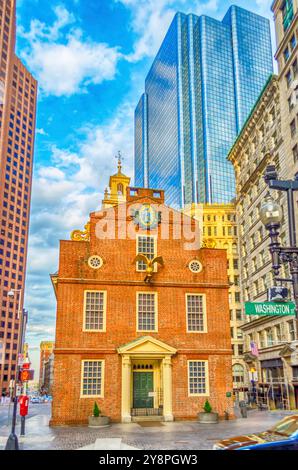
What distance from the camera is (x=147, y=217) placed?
29.2 m

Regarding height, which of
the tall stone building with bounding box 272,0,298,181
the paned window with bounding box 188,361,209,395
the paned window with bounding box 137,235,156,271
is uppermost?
the tall stone building with bounding box 272,0,298,181

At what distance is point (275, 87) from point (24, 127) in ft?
351

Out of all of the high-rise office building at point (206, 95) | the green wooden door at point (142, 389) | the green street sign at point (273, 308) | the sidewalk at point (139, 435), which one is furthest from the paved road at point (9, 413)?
the high-rise office building at point (206, 95)

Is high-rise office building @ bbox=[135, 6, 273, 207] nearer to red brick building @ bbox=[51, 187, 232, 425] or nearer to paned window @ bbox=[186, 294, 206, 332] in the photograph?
red brick building @ bbox=[51, 187, 232, 425]

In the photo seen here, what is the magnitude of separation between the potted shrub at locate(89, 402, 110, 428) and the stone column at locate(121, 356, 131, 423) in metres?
1.31

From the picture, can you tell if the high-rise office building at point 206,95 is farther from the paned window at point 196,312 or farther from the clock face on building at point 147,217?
the paned window at point 196,312

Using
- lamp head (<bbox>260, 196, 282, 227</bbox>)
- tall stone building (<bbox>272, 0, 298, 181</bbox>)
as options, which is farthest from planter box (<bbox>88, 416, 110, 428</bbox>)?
tall stone building (<bbox>272, 0, 298, 181</bbox>)

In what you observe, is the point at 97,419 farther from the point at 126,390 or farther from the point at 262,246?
the point at 262,246

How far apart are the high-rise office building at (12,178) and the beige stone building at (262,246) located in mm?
78845

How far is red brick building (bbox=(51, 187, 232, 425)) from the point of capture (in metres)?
25.5

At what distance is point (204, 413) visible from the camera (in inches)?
981

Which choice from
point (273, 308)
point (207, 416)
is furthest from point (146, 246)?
point (273, 308)
